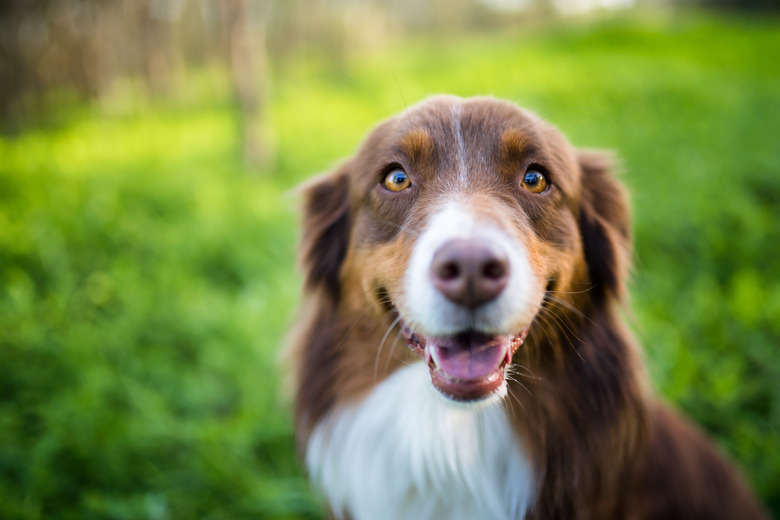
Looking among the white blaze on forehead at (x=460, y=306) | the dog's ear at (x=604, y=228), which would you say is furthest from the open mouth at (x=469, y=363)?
the dog's ear at (x=604, y=228)

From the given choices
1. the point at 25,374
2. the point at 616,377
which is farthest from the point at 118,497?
the point at 616,377

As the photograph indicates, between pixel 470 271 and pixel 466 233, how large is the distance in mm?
121

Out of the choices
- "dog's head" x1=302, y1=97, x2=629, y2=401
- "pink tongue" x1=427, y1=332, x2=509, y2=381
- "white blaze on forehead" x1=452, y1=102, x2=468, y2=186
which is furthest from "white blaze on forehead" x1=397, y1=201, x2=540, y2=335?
"white blaze on forehead" x1=452, y1=102, x2=468, y2=186

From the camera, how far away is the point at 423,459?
2084 millimetres

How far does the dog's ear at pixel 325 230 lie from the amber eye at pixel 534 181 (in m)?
0.85

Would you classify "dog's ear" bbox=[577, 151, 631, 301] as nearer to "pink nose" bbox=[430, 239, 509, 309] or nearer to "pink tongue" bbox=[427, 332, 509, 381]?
"pink tongue" bbox=[427, 332, 509, 381]

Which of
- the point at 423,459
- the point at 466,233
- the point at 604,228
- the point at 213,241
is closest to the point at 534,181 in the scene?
the point at 604,228

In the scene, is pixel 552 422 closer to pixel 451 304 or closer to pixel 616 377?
pixel 616 377

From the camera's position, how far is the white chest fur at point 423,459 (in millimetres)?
2061

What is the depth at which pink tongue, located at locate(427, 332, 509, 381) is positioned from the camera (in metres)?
1.69

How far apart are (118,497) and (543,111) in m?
8.36

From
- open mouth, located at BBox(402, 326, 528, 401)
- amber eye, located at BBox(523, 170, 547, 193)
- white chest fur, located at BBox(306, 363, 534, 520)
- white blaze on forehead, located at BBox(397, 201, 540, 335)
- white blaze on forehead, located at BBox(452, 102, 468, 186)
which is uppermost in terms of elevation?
white blaze on forehead, located at BBox(452, 102, 468, 186)

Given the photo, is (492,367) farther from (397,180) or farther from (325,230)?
(325,230)

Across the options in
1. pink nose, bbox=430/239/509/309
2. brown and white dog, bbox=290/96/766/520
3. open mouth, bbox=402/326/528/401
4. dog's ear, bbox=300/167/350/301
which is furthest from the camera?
dog's ear, bbox=300/167/350/301
